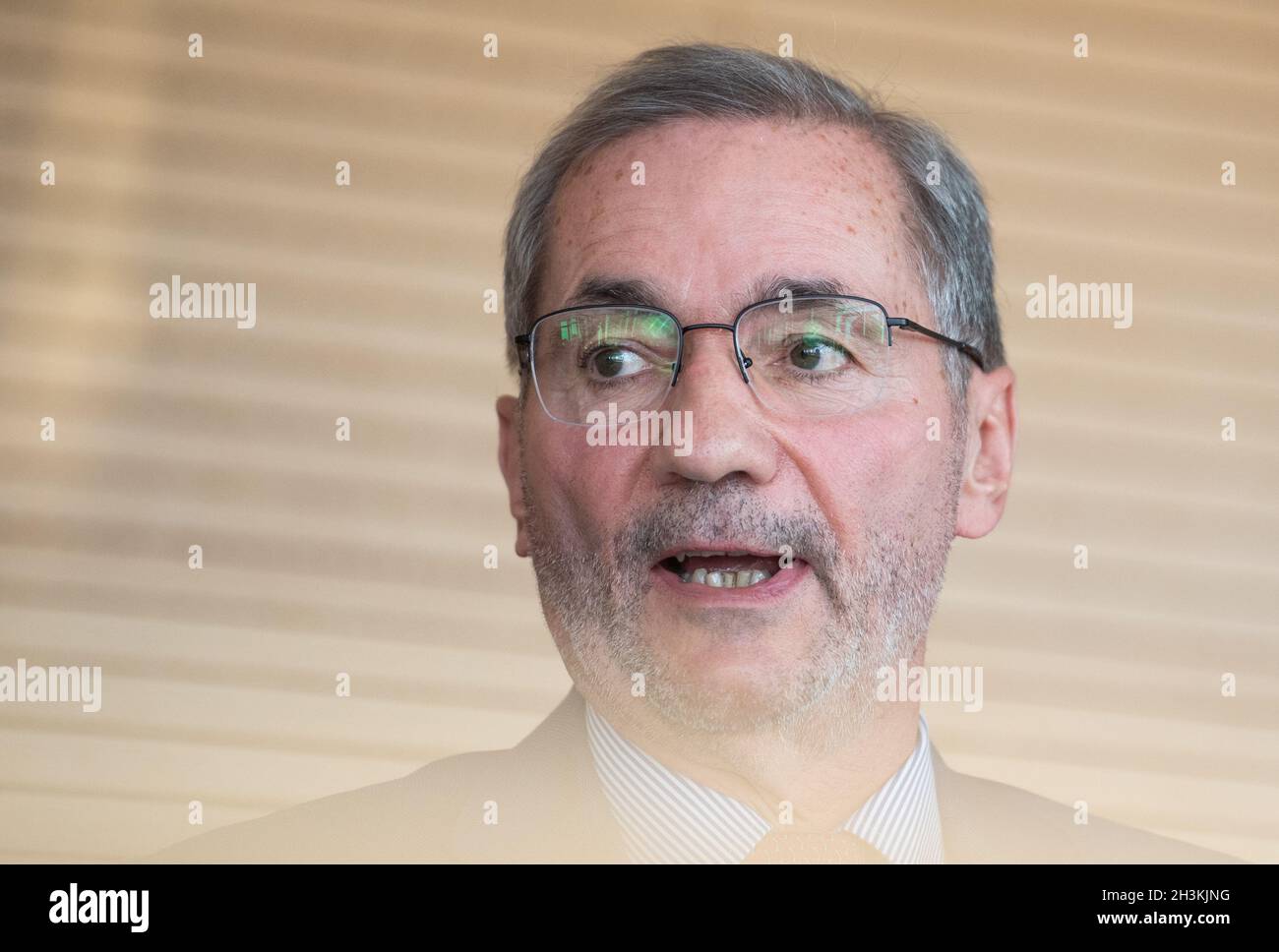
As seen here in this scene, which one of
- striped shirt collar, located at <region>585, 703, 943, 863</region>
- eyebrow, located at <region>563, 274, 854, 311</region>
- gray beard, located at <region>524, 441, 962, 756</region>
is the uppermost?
eyebrow, located at <region>563, 274, 854, 311</region>

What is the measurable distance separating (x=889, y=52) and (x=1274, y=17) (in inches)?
38.4

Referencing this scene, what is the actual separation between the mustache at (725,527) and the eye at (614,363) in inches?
8.0

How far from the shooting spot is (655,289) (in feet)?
6.84

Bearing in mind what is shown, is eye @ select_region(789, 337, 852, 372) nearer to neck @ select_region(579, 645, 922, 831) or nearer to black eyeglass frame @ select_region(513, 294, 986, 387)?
black eyeglass frame @ select_region(513, 294, 986, 387)

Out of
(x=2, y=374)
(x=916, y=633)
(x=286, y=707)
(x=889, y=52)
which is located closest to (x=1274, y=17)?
(x=889, y=52)

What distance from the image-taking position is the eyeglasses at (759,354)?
2.06 meters

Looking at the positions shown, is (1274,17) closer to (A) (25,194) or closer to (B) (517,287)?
(B) (517,287)

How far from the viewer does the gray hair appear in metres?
2.25

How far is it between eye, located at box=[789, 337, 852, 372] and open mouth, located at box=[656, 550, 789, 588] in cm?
28

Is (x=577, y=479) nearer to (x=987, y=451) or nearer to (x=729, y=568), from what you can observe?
(x=729, y=568)

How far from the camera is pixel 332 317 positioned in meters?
3.54

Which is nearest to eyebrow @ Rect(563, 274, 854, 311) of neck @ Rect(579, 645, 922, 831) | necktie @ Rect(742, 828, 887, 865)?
neck @ Rect(579, 645, 922, 831)

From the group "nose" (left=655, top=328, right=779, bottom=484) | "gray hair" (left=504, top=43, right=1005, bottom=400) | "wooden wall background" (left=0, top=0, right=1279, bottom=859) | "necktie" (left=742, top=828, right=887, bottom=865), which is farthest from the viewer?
"wooden wall background" (left=0, top=0, right=1279, bottom=859)

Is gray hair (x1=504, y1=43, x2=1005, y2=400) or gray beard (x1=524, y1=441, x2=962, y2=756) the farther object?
gray hair (x1=504, y1=43, x2=1005, y2=400)
